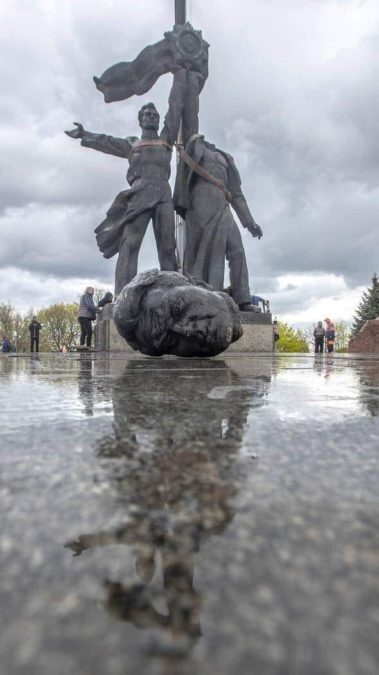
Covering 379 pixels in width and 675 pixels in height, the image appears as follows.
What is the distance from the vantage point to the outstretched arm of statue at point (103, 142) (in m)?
8.84

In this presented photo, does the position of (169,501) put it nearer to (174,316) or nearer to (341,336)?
(174,316)

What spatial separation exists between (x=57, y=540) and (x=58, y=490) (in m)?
0.11

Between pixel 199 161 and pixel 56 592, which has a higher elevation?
pixel 199 161

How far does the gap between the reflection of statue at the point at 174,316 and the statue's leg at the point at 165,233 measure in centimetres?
492

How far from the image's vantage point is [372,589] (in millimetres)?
303

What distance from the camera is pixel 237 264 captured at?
8719 millimetres

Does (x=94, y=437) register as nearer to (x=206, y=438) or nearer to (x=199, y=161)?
(x=206, y=438)

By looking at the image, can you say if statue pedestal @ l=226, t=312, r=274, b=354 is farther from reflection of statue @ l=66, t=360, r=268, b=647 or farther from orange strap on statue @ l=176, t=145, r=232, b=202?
reflection of statue @ l=66, t=360, r=268, b=647

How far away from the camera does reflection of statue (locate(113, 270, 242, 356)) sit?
10.5ft

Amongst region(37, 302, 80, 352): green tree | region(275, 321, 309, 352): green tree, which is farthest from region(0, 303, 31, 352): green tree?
region(275, 321, 309, 352): green tree

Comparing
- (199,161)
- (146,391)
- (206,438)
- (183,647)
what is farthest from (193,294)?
(199,161)

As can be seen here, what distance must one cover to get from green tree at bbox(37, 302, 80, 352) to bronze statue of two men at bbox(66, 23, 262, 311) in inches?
1374

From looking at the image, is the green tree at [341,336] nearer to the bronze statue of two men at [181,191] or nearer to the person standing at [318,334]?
Result: the person standing at [318,334]

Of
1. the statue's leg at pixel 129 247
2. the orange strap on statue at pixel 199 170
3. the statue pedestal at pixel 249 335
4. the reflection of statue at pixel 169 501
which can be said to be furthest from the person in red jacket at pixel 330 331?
the reflection of statue at pixel 169 501
